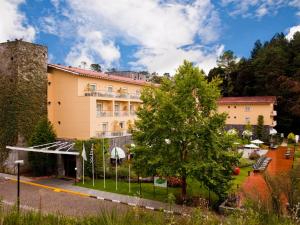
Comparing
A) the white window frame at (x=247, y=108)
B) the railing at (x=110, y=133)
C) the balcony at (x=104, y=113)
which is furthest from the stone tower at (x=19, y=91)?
the white window frame at (x=247, y=108)

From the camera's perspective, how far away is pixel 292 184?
15023mm

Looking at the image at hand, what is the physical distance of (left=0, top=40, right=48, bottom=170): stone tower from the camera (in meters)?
32.2

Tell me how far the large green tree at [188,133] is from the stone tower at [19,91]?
16701 millimetres

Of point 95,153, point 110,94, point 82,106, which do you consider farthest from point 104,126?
point 95,153

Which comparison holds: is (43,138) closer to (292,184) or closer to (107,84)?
(107,84)

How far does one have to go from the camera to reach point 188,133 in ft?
67.7

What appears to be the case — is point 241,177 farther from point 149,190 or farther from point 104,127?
point 104,127

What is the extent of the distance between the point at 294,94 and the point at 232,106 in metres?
13.3

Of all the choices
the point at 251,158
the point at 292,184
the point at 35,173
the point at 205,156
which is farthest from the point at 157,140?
the point at 251,158

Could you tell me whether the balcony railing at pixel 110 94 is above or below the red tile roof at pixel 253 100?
below

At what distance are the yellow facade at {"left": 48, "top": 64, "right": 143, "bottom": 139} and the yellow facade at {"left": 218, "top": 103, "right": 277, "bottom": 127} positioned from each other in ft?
105

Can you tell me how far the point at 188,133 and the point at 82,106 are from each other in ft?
52.7

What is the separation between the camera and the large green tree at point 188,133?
2022 cm

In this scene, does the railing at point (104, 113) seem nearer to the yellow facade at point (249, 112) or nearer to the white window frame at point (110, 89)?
the white window frame at point (110, 89)
